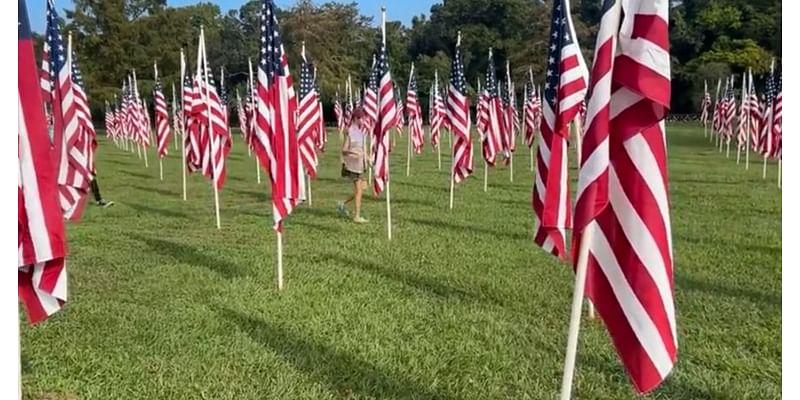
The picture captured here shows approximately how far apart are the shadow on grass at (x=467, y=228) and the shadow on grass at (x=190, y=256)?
402 centimetres

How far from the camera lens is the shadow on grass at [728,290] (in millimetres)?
7657

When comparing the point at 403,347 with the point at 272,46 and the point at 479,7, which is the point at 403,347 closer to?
the point at 272,46

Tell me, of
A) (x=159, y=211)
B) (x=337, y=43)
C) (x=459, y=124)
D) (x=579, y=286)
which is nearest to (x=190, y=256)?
(x=159, y=211)

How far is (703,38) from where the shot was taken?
223 feet

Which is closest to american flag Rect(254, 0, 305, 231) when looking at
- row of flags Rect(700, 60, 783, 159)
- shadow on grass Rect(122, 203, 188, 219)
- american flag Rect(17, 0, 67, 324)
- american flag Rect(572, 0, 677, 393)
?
american flag Rect(17, 0, 67, 324)

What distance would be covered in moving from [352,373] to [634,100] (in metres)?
3.07

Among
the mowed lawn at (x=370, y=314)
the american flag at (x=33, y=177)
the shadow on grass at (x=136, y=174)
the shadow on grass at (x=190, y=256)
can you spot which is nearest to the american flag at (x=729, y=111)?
the mowed lawn at (x=370, y=314)

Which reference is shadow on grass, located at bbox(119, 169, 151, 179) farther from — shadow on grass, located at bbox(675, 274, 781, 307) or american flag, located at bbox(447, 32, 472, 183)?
shadow on grass, located at bbox(675, 274, 781, 307)

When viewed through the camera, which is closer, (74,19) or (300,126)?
(300,126)

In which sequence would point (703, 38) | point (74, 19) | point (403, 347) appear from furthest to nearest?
point (703, 38), point (74, 19), point (403, 347)

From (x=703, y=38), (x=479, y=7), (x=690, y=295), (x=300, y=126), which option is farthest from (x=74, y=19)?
(x=690, y=295)

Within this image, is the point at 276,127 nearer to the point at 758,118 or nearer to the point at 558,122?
the point at 558,122

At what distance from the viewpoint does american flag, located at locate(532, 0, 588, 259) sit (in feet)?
16.6

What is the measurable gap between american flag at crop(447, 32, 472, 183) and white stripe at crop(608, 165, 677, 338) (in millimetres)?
10818
